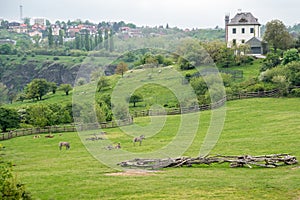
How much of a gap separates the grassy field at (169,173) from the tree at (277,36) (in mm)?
42694

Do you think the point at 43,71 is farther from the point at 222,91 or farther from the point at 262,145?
the point at 262,145

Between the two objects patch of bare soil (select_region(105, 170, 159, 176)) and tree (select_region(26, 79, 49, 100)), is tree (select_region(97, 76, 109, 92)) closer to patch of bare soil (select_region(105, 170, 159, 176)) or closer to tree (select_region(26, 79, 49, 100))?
tree (select_region(26, 79, 49, 100))

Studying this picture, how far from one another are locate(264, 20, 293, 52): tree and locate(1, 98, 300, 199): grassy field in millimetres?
42694

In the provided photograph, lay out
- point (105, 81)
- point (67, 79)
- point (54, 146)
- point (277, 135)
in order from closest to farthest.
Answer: point (277, 135) < point (54, 146) < point (105, 81) < point (67, 79)

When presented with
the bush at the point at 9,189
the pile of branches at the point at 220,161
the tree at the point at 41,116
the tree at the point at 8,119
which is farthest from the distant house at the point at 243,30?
the bush at the point at 9,189

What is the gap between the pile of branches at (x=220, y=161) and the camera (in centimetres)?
2806

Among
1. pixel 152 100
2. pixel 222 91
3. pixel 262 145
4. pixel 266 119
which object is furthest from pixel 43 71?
pixel 262 145

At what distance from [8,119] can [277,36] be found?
51.4 meters

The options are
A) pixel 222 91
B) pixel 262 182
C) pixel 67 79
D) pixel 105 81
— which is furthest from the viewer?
pixel 67 79

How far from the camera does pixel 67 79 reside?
16262 cm

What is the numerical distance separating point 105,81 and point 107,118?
25.8m

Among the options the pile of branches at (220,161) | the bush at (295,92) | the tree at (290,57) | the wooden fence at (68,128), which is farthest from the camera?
the tree at (290,57)

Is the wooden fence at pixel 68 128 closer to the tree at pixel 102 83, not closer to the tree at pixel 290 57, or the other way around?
the tree at pixel 102 83

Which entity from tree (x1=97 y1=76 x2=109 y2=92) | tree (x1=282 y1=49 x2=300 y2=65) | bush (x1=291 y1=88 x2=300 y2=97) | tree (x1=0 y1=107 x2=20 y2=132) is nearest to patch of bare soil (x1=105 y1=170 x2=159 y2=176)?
tree (x1=0 y1=107 x2=20 y2=132)
